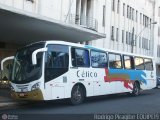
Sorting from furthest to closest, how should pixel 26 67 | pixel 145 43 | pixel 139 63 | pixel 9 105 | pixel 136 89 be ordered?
pixel 145 43
pixel 139 63
pixel 136 89
pixel 9 105
pixel 26 67

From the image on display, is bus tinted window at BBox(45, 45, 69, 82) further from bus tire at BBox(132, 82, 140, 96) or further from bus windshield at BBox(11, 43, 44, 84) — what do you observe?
bus tire at BBox(132, 82, 140, 96)

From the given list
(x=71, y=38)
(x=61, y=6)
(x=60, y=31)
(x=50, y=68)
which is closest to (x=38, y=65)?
(x=50, y=68)

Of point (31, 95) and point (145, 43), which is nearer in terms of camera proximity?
point (31, 95)

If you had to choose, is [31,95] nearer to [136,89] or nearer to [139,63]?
[136,89]

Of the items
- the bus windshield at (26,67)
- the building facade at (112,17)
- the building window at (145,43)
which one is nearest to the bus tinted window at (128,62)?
the building facade at (112,17)

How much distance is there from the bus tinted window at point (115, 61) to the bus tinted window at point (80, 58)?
107 inches

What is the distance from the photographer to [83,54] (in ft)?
65.9

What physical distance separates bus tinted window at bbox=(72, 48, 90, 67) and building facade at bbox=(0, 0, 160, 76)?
7154 mm

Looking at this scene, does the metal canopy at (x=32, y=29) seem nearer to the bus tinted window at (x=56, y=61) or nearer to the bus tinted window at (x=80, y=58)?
the bus tinted window at (x=56, y=61)

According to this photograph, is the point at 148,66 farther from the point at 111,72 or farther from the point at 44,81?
A: the point at 44,81

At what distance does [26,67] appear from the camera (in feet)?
57.6

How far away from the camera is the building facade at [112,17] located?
1182 inches

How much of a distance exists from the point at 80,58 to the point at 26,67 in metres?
3.26

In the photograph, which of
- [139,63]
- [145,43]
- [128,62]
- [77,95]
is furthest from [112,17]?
[77,95]
